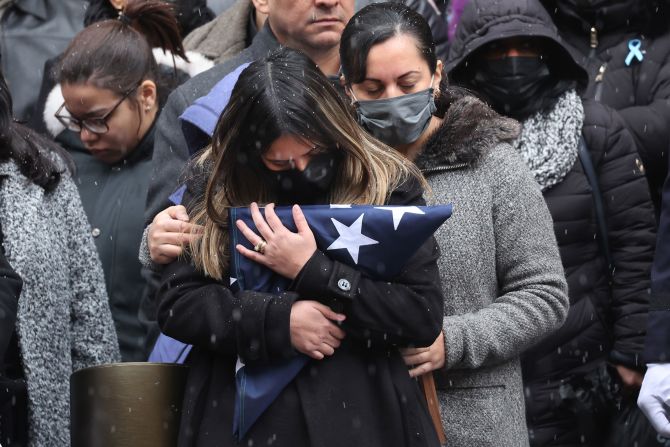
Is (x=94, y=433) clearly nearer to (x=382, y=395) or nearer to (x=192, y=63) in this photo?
(x=382, y=395)

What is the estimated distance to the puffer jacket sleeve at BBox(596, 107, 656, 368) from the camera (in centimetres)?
548

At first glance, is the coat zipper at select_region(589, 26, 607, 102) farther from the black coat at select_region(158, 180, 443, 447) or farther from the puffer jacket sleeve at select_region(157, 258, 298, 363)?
the puffer jacket sleeve at select_region(157, 258, 298, 363)

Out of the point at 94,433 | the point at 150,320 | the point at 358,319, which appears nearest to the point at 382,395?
the point at 358,319

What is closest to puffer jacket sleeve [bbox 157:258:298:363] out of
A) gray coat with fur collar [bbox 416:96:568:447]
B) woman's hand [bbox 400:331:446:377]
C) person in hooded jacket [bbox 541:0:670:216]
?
woman's hand [bbox 400:331:446:377]

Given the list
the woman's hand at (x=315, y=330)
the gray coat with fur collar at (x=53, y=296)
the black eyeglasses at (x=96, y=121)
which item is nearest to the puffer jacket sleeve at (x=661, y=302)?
the woman's hand at (x=315, y=330)

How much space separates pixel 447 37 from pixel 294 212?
3.43 m

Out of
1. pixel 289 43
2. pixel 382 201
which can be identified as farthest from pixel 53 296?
pixel 382 201

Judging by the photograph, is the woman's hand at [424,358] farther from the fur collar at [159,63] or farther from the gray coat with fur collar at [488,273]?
the fur collar at [159,63]

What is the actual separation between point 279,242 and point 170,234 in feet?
1.60

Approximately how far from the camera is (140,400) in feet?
12.6

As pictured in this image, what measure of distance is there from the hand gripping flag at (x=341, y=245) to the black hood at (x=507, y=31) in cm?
212

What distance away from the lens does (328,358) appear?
3.67 metres

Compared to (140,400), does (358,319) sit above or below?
above

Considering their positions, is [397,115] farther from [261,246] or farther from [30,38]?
[30,38]
